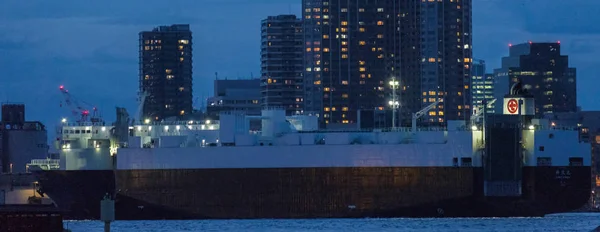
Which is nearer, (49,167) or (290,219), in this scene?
(290,219)

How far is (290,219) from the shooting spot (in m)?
105

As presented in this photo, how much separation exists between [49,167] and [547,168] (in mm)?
36962

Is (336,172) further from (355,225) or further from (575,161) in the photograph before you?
(575,161)

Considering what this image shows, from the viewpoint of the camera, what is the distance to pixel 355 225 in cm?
9650

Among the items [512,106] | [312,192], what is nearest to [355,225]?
[312,192]

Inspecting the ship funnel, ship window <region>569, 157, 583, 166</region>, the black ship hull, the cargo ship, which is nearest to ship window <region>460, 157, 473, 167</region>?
the cargo ship

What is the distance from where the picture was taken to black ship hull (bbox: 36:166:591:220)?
10175cm

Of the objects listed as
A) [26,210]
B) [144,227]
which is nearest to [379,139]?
[144,227]

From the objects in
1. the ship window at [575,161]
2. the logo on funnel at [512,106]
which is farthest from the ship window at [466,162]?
the ship window at [575,161]

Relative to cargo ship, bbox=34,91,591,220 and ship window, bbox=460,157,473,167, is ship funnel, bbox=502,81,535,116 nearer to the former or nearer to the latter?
cargo ship, bbox=34,91,591,220

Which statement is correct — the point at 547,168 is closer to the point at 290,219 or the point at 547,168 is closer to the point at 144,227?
the point at 290,219

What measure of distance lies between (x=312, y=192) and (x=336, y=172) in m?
2.24

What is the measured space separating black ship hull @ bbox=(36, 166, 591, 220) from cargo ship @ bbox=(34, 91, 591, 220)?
70 mm

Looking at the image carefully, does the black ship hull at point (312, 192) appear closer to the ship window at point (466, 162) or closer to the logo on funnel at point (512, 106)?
the ship window at point (466, 162)
